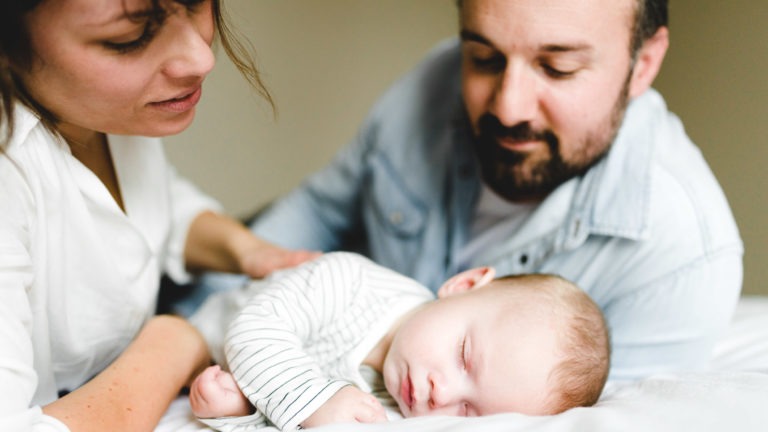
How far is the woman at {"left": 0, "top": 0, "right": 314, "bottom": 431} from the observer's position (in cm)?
80

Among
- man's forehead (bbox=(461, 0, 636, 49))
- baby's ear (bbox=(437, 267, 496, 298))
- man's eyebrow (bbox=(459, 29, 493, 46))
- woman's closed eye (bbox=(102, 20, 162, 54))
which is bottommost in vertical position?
baby's ear (bbox=(437, 267, 496, 298))

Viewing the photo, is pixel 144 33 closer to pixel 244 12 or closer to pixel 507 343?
pixel 507 343

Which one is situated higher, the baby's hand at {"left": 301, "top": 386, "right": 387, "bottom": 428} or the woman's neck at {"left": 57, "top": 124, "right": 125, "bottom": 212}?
the woman's neck at {"left": 57, "top": 124, "right": 125, "bottom": 212}

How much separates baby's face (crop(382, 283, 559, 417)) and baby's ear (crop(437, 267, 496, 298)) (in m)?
0.10

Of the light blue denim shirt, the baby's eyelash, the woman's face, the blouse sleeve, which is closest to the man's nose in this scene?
the light blue denim shirt

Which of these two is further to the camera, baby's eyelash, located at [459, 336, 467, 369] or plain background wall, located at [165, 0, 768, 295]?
plain background wall, located at [165, 0, 768, 295]

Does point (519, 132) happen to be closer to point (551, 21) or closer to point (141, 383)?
point (551, 21)

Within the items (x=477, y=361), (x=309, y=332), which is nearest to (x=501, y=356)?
(x=477, y=361)

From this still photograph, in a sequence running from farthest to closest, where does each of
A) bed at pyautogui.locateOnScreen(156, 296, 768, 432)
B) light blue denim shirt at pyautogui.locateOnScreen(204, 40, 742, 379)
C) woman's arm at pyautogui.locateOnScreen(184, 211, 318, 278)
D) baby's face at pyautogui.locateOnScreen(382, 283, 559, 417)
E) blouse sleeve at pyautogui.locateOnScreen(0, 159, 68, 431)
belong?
woman's arm at pyautogui.locateOnScreen(184, 211, 318, 278), light blue denim shirt at pyautogui.locateOnScreen(204, 40, 742, 379), baby's face at pyautogui.locateOnScreen(382, 283, 559, 417), bed at pyautogui.locateOnScreen(156, 296, 768, 432), blouse sleeve at pyautogui.locateOnScreen(0, 159, 68, 431)

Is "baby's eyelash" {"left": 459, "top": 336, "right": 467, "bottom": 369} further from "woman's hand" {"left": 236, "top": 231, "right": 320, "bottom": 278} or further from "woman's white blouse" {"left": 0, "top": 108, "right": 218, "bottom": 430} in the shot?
"woman's white blouse" {"left": 0, "top": 108, "right": 218, "bottom": 430}

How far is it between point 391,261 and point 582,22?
0.75 metres

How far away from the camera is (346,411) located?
35.8 inches

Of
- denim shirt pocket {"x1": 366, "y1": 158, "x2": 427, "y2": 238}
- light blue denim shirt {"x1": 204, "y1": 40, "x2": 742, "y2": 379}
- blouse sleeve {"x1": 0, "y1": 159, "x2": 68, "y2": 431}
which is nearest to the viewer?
blouse sleeve {"x1": 0, "y1": 159, "x2": 68, "y2": 431}

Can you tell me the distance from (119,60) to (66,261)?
0.31 m
